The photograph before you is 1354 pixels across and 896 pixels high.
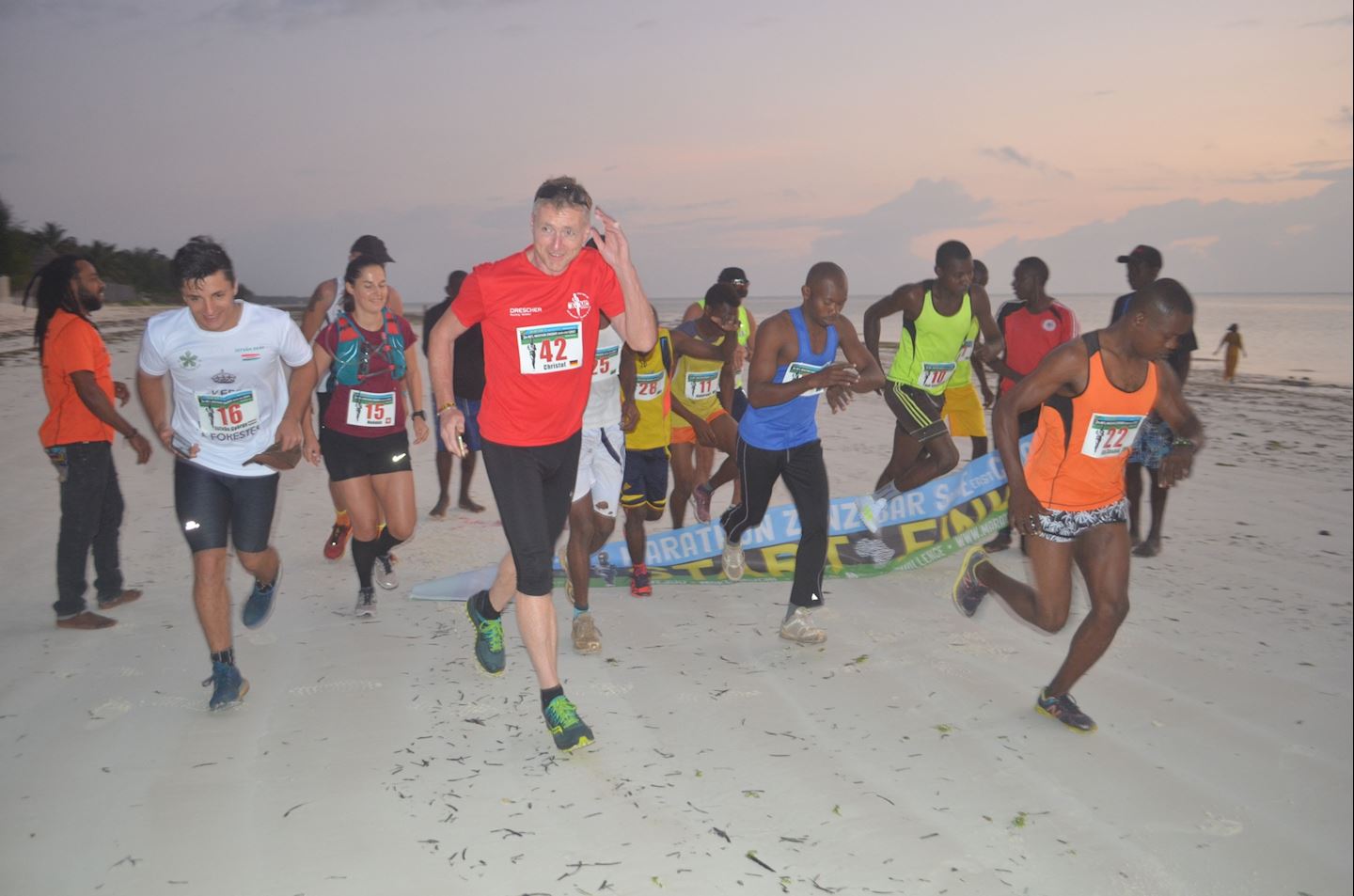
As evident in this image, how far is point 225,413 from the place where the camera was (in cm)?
444

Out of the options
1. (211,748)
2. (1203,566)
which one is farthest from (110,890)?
(1203,566)

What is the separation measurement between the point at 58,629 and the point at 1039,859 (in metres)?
5.26

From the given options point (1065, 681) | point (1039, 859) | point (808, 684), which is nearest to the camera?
point (1039, 859)

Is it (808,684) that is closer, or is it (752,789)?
(752,789)

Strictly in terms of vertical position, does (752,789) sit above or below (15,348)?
below

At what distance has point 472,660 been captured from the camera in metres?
5.07

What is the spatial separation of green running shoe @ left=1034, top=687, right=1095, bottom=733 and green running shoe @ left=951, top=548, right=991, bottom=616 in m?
Result: 0.84

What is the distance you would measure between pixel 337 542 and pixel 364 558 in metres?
1.39

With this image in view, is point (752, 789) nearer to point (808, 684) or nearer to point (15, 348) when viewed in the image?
point (808, 684)

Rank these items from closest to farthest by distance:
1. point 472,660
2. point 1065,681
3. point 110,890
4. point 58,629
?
point 110,890 < point 1065,681 < point 472,660 < point 58,629

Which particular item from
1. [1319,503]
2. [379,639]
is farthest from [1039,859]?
[1319,503]

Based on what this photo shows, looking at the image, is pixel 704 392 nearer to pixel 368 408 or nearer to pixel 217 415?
pixel 368 408

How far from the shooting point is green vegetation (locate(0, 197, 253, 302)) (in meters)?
50.8

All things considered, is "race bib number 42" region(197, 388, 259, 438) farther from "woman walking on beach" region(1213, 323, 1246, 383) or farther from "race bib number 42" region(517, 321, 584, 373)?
"woman walking on beach" region(1213, 323, 1246, 383)
